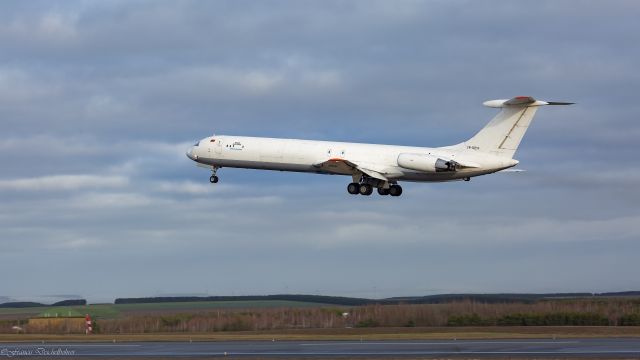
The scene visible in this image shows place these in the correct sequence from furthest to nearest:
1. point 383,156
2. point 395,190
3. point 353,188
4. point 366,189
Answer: point 395,190, point 353,188, point 366,189, point 383,156

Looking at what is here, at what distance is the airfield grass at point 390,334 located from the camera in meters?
63.8

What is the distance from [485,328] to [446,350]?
850 inches

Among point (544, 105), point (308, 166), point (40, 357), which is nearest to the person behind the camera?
point (40, 357)

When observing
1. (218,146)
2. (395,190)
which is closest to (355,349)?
(395,190)

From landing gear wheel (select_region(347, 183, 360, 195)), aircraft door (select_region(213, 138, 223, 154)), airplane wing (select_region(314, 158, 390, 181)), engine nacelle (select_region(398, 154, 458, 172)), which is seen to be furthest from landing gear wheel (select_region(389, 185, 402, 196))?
aircraft door (select_region(213, 138, 223, 154))

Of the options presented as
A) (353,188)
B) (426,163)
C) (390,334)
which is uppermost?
(426,163)

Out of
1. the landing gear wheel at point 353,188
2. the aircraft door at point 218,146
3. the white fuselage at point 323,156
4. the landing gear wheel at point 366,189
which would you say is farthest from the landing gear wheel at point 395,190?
the aircraft door at point 218,146

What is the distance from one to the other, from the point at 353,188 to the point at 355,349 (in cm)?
2238

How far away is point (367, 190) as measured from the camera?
74.4m

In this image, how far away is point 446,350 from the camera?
5241 centimetres

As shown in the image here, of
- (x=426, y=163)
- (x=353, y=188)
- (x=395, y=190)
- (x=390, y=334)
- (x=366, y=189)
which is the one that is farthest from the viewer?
(x=395, y=190)

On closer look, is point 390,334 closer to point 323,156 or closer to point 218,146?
point 323,156

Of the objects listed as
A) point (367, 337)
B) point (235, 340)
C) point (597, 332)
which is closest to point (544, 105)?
point (597, 332)

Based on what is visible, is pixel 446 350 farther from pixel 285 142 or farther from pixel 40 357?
pixel 285 142
